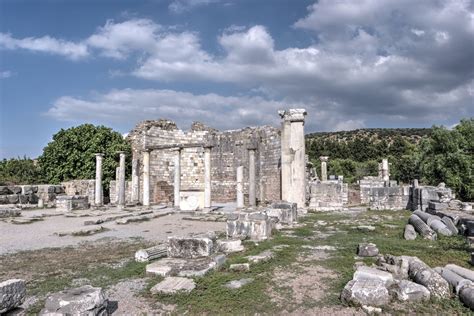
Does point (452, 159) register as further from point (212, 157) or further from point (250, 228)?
point (250, 228)

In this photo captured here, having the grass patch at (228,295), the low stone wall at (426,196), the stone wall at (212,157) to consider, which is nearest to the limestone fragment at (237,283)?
the grass patch at (228,295)

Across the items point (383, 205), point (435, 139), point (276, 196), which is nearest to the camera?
point (383, 205)

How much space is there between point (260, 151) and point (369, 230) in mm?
14169

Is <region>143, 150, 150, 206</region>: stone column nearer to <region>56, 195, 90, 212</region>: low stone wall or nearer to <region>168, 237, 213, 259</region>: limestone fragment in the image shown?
<region>56, 195, 90, 212</region>: low stone wall

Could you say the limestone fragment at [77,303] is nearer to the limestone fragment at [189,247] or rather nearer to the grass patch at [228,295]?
the grass patch at [228,295]

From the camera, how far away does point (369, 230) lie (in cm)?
1173

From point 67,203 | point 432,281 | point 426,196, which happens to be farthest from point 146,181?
point 432,281

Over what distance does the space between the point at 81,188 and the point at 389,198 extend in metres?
22.1

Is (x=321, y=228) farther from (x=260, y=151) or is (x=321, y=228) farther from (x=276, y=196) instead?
(x=260, y=151)

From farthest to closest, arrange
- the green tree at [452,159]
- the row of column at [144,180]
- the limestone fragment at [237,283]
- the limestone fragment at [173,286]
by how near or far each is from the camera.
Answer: the green tree at [452,159], the row of column at [144,180], the limestone fragment at [237,283], the limestone fragment at [173,286]

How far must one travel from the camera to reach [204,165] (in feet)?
83.1

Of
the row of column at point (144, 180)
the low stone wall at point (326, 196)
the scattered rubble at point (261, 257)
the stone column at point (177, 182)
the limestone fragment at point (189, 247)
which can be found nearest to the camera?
the scattered rubble at point (261, 257)

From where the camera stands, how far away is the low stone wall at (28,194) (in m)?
24.1

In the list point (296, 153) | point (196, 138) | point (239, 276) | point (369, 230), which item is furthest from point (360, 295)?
point (196, 138)
